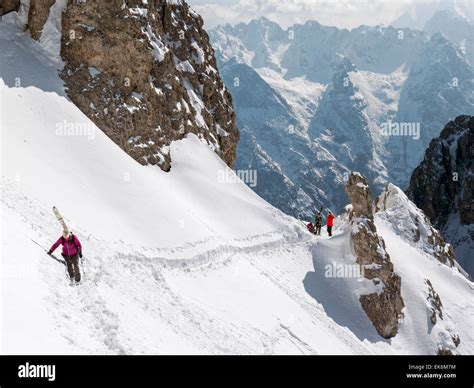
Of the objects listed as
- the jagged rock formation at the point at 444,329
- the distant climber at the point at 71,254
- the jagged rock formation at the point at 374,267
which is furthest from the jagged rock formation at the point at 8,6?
the jagged rock formation at the point at 444,329

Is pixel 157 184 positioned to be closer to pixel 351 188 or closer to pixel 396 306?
pixel 351 188

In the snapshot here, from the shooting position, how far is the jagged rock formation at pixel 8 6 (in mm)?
36188

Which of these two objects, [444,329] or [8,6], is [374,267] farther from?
[8,6]

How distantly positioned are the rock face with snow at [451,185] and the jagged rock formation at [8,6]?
336 feet

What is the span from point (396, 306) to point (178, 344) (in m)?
24.3

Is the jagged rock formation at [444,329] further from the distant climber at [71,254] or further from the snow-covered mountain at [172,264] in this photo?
the distant climber at [71,254]

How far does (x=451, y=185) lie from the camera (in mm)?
119875

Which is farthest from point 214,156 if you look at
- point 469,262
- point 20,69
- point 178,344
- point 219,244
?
point 469,262

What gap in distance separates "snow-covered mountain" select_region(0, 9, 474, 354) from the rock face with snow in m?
72.5

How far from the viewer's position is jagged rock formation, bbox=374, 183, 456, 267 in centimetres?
5062

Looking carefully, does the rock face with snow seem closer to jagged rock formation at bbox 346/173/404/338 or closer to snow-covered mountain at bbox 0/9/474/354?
snow-covered mountain at bbox 0/9/474/354

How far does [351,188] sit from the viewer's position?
4194 centimetres
